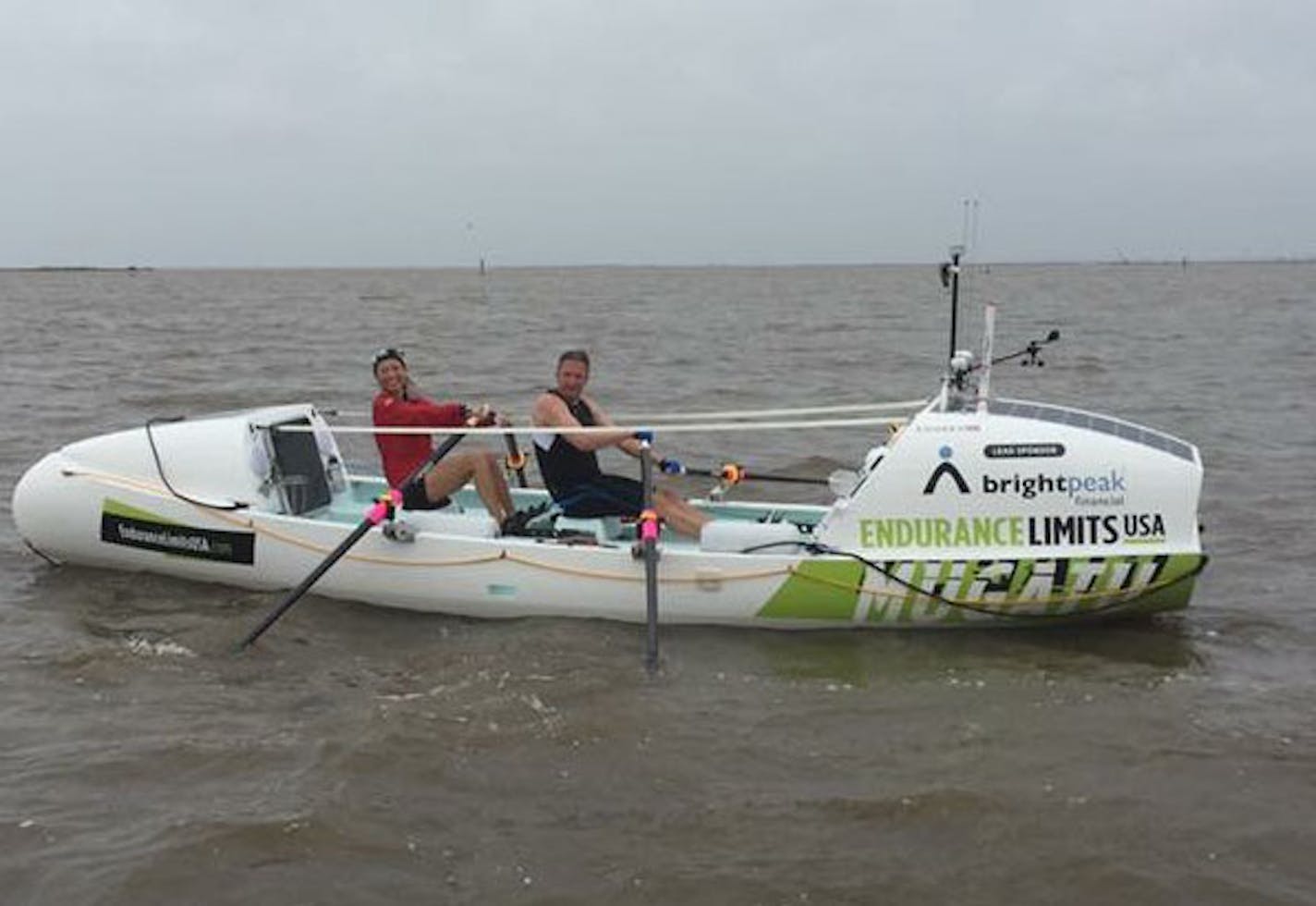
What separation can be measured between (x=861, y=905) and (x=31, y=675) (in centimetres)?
472

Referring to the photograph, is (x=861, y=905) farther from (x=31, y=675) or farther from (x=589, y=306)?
(x=589, y=306)

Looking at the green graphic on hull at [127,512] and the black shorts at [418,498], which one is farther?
the green graphic on hull at [127,512]

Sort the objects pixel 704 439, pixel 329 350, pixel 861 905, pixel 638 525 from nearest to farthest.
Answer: pixel 861 905, pixel 638 525, pixel 704 439, pixel 329 350

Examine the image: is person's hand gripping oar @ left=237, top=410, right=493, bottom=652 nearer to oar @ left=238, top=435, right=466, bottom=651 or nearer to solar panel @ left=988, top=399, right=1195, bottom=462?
oar @ left=238, top=435, right=466, bottom=651

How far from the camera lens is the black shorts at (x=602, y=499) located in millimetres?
8062

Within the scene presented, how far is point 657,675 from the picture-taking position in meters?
6.82

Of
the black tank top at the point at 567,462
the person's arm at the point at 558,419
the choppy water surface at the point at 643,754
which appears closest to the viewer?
the choppy water surface at the point at 643,754

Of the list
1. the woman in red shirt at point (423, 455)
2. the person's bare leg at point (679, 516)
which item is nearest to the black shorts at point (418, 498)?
the woman in red shirt at point (423, 455)

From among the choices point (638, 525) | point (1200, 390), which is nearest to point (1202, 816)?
point (638, 525)

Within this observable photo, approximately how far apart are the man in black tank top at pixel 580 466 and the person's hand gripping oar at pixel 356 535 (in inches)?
16.0

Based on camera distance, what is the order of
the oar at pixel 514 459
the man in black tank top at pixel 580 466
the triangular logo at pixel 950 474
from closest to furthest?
1. the triangular logo at pixel 950 474
2. the man in black tank top at pixel 580 466
3. the oar at pixel 514 459

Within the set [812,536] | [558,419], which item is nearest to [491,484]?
[558,419]

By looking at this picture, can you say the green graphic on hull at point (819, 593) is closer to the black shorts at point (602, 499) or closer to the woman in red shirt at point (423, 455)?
the black shorts at point (602, 499)

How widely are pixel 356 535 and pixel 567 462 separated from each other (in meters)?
1.37
